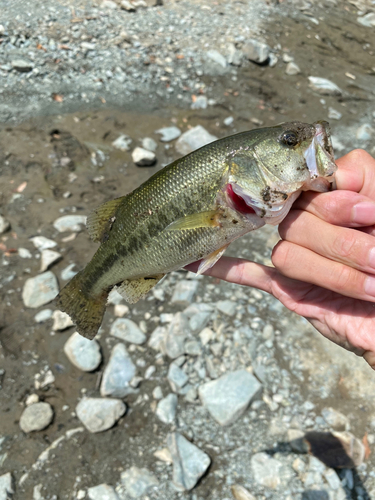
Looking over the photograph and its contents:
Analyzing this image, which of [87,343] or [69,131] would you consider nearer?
[87,343]

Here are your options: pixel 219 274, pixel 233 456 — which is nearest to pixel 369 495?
pixel 233 456

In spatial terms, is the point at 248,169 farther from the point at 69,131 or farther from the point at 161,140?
the point at 69,131

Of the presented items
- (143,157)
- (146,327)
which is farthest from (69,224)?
(146,327)

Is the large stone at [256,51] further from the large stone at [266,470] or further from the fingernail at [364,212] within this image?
the large stone at [266,470]

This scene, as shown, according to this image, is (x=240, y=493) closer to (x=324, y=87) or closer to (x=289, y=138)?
(x=289, y=138)

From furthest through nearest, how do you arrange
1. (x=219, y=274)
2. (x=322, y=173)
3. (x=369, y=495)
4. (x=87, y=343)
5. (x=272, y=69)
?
(x=272, y=69) → (x=87, y=343) → (x=369, y=495) → (x=219, y=274) → (x=322, y=173)

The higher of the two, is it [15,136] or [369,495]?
[15,136]

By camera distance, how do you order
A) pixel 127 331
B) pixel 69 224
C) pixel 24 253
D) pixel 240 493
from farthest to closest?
pixel 69 224 < pixel 24 253 < pixel 127 331 < pixel 240 493
